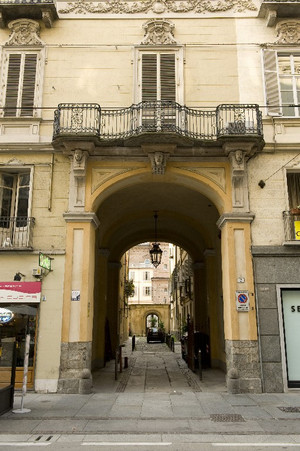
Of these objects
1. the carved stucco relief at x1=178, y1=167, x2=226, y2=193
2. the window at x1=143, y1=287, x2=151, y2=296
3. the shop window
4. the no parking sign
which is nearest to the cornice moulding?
the carved stucco relief at x1=178, y1=167, x2=226, y2=193

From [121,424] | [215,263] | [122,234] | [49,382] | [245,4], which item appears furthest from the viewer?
[122,234]

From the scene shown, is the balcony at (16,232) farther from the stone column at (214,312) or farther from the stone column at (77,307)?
the stone column at (214,312)

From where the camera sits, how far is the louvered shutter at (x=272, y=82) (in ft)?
40.5

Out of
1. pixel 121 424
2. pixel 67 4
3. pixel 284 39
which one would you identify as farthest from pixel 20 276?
pixel 284 39

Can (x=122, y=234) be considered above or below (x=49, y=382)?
above

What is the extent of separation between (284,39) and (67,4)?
7470 mm

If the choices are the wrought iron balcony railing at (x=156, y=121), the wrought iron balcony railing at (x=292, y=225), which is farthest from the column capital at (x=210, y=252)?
the wrought iron balcony railing at (x=156, y=121)

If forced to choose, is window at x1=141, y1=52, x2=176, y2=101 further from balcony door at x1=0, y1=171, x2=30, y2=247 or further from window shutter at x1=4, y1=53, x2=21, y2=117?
balcony door at x1=0, y1=171, x2=30, y2=247

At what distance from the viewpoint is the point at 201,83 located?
1283 centimetres

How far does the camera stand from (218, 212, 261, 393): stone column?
10.5 m

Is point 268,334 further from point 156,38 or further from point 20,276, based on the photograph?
point 156,38

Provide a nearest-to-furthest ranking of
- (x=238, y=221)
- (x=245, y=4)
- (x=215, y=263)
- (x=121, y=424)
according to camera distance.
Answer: (x=121, y=424)
(x=238, y=221)
(x=245, y=4)
(x=215, y=263)

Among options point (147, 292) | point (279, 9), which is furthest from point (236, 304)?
point (147, 292)

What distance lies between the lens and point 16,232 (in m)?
11.7
